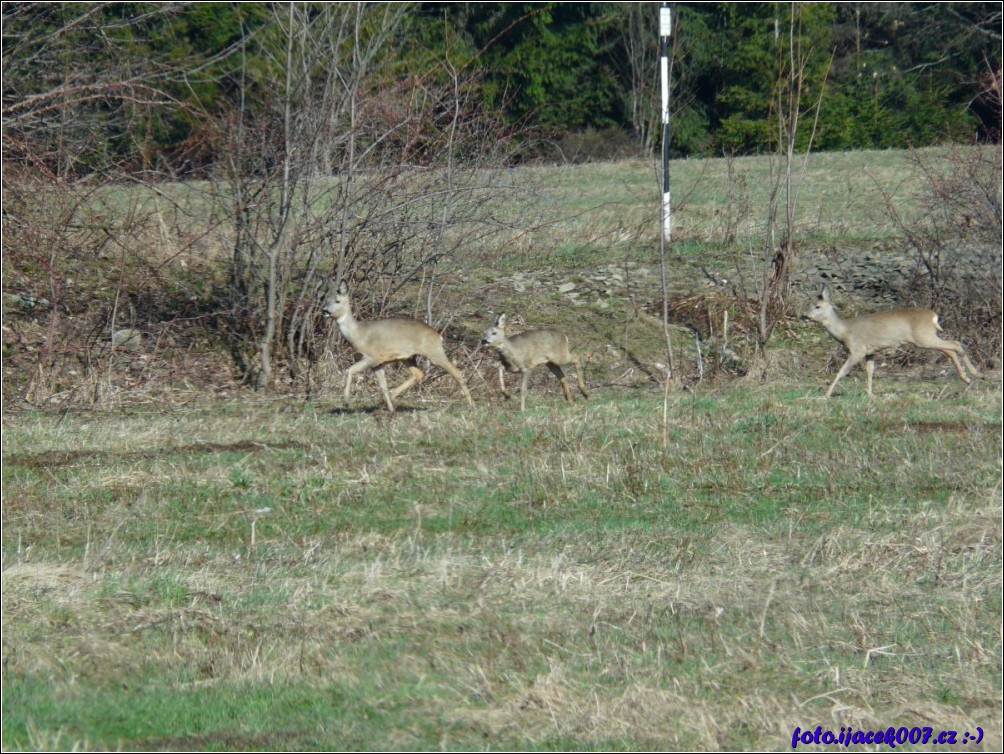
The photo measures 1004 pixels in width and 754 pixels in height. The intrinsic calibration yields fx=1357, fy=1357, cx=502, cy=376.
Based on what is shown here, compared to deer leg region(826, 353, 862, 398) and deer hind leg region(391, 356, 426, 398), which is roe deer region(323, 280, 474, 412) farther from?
deer leg region(826, 353, 862, 398)

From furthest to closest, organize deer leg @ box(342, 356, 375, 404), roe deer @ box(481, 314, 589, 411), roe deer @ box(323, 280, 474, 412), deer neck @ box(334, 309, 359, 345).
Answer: roe deer @ box(481, 314, 589, 411) → deer neck @ box(334, 309, 359, 345) → roe deer @ box(323, 280, 474, 412) → deer leg @ box(342, 356, 375, 404)

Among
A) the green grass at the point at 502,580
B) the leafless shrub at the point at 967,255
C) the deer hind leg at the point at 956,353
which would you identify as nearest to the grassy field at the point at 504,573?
the green grass at the point at 502,580

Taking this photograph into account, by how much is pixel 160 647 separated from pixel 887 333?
1113cm

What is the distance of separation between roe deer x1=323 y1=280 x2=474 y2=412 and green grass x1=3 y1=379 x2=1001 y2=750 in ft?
5.02

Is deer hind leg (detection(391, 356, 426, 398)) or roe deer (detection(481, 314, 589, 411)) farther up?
roe deer (detection(481, 314, 589, 411))

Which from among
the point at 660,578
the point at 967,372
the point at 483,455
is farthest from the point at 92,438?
the point at 967,372

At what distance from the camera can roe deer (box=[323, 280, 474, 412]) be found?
1406 centimetres

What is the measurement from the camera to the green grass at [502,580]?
19.3 feet

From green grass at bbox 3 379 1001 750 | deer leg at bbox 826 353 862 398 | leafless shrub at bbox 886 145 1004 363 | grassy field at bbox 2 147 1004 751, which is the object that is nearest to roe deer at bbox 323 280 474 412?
grassy field at bbox 2 147 1004 751

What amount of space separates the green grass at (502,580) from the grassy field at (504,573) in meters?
0.02

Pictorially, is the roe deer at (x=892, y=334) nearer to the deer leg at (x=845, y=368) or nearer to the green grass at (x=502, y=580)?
the deer leg at (x=845, y=368)

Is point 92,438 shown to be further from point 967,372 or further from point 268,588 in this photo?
point 967,372

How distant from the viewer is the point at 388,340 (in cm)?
1409

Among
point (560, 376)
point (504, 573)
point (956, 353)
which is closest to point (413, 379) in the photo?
point (560, 376)
